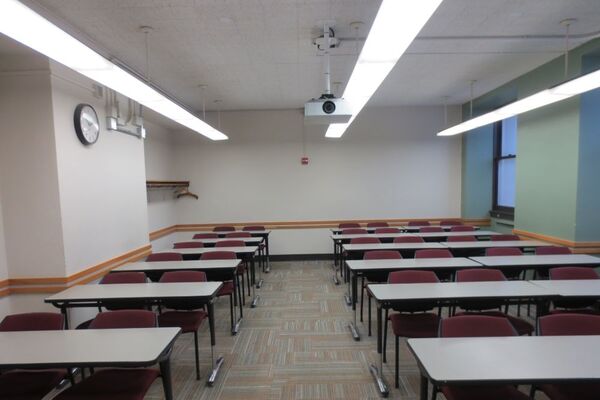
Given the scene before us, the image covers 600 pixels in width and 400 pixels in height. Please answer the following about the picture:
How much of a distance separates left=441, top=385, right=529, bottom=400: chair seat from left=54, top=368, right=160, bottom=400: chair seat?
183cm

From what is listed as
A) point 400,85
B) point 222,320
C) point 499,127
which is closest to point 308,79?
point 400,85

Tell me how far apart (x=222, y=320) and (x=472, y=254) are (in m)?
3.62

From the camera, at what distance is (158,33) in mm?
3135

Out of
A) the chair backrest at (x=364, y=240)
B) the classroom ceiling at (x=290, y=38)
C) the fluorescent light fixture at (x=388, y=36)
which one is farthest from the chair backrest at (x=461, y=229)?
the fluorescent light fixture at (x=388, y=36)

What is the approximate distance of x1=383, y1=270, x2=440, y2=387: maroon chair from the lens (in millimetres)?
2535

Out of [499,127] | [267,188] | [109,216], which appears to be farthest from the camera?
[267,188]

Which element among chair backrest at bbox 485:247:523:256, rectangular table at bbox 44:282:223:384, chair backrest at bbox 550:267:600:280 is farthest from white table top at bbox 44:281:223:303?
chair backrest at bbox 485:247:523:256

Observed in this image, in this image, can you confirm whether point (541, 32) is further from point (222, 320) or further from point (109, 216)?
point (109, 216)

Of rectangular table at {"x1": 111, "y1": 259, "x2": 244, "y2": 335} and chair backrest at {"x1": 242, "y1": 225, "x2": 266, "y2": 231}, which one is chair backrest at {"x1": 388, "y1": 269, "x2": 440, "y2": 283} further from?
chair backrest at {"x1": 242, "y1": 225, "x2": 266, "y2": 231}

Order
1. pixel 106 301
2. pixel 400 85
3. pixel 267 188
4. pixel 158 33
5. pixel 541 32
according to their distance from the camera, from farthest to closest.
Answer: pixel 267 188 < pixel 400 85 < pixel 541 32 < pixel 158 33 < pixel 106 301

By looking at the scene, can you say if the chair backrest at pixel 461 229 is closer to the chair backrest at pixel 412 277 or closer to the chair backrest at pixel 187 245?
the chair backrest at pixel 412 277

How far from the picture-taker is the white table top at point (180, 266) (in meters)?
3.64

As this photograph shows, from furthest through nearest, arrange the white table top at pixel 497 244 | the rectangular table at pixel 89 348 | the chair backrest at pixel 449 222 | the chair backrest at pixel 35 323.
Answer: the chair backrest at pixel 449 222 → the white table top at pixel 497 244 → the chair backrest at pixel 35 323 → the rectangular table at pixel 89 348

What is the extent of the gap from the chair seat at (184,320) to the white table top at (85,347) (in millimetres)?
718
